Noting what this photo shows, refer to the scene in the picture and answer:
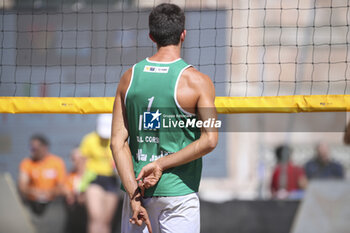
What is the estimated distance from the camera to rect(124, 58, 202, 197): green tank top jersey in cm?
281

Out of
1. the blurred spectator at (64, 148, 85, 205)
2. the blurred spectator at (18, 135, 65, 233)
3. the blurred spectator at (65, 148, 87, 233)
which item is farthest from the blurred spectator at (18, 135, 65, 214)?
the blurred spectator at (65, 148, 87, 233)

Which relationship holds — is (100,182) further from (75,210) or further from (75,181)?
(75,181)

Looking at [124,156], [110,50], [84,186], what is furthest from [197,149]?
[84,186]

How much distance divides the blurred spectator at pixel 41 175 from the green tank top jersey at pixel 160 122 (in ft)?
13.6

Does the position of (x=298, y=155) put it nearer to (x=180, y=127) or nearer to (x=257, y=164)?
(x=257, y=164)

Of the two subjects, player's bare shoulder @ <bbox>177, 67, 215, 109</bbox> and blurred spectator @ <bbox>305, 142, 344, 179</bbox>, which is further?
blurred spectator @ <bbox>305, 142, 344, 179</bbox>

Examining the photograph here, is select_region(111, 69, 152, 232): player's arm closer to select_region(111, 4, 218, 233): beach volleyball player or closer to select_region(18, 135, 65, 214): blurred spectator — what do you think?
select_region(111, 4, 218, 233): beach volleyball player

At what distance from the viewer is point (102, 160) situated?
19.4 feet

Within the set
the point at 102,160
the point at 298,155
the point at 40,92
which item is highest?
the point at 40,92

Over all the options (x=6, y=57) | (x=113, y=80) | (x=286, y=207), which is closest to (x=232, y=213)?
(x=286, y=207)

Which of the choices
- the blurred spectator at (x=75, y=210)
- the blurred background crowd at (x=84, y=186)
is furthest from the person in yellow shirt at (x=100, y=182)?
the blurred spectator at (x=75, y=210)

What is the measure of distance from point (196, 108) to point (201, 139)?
0.18 m

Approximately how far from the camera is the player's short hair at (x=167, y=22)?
2869 mm

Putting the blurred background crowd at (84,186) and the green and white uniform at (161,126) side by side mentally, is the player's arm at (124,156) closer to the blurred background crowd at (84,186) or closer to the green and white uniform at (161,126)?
the green and white uniform at (161,126)
